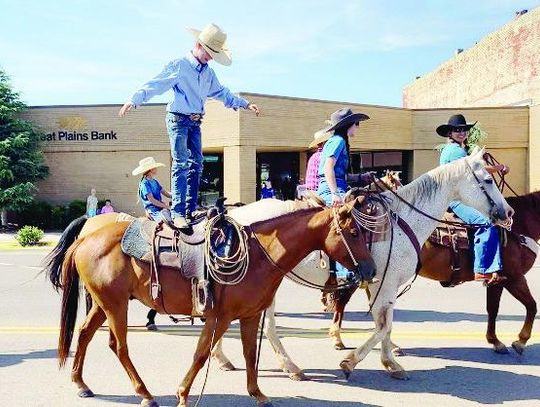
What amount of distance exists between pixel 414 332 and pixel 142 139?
80.6 feet

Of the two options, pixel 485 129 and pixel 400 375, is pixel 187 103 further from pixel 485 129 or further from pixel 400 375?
pixel 485 129

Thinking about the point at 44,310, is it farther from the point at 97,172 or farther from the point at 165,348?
the point at 97,172

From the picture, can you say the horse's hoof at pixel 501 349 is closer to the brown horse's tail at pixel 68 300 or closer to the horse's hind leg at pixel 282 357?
the horse's hind leg at pixel 282 357

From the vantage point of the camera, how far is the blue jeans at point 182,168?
5.27 m

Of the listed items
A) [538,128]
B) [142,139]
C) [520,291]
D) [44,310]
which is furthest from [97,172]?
[520,291]

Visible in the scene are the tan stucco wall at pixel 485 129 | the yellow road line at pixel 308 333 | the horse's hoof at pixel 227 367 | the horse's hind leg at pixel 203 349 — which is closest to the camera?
the horse's hind leg at pixel 203 349

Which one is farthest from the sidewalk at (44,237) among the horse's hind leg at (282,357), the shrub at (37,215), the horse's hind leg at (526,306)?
the horse's hind leg at (526,306)

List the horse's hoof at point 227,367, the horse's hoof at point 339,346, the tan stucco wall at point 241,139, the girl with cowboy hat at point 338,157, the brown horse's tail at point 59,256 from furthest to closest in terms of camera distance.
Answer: the tan stucco wall at point 241,139, the horse's hoof at point 339,346, the horse's hoof at point 227,367, the girl with cowboy hat at point 338,157, the brown horse's tail at point 59,256

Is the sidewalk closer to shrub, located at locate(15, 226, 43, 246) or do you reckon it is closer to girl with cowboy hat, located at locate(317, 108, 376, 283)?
shrub, located at locate(15, 226, 43, 246)

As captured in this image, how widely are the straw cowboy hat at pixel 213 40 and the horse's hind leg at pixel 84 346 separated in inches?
102

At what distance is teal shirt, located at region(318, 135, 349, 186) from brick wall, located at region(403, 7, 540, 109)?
3372 cm

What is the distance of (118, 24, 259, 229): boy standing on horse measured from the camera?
5191mm

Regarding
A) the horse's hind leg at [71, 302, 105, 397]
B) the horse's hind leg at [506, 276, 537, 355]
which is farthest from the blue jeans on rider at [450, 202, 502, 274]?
the horse's hind leg at [71, 302, 105, 397]

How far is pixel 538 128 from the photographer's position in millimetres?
32156
